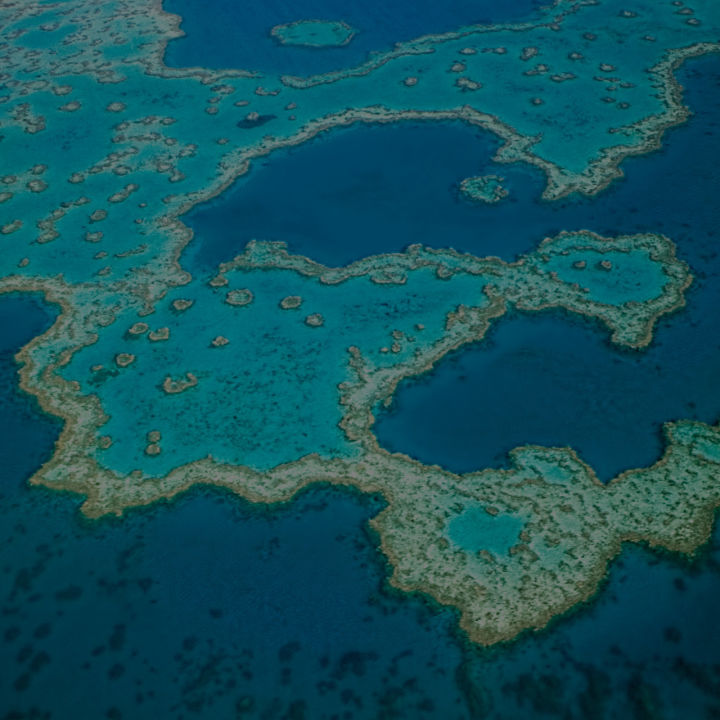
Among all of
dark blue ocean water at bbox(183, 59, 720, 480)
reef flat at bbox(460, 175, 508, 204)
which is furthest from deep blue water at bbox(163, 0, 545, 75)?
reef flat at bbox(460, 175, 508, 204)

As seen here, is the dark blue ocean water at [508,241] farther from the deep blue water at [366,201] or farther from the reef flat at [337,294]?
A: the reef flat at [337,294]

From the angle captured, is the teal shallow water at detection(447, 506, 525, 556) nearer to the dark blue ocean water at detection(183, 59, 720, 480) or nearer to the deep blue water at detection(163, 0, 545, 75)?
the dark blue ocean water at detection(183, 59, 720, 480)

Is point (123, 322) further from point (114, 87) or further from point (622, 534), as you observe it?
point (114, 87)


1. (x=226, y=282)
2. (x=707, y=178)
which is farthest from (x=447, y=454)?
(x=707, y=178)

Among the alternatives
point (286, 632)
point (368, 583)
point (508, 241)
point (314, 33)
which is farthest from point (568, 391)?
point (314, 33)

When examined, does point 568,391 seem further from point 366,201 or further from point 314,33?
point 314,33

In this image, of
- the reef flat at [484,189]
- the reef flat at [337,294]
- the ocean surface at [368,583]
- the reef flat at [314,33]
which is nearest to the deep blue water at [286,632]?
the ocean surface at [368,583]
